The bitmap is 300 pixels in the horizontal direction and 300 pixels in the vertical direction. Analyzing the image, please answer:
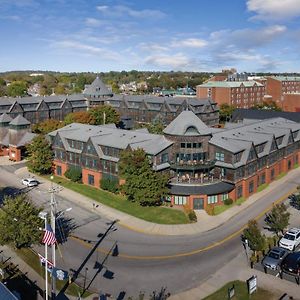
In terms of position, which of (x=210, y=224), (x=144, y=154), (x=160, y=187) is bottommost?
(x=210, y=224)

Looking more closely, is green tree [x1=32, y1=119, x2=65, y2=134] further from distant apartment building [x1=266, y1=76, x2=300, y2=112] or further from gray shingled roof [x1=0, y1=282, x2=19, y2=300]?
distant apartment building [x1=266, y1=76, x2=300, y2=112]

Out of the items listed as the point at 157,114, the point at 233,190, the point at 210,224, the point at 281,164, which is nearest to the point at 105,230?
the point at 210,224

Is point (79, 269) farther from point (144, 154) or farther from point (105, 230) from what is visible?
point (144, 154)

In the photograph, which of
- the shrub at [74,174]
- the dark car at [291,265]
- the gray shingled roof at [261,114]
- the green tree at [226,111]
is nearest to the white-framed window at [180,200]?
the dark car at [291,265]

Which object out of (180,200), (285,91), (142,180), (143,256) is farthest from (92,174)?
(285,91)

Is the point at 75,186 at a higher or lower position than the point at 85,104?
lower

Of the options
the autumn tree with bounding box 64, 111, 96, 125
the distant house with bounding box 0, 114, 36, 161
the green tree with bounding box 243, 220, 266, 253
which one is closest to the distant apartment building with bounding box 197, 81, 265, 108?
the autumn tree with bounding box 64, 111, 96, 125

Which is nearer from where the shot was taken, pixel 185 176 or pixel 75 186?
pixel 185 176
